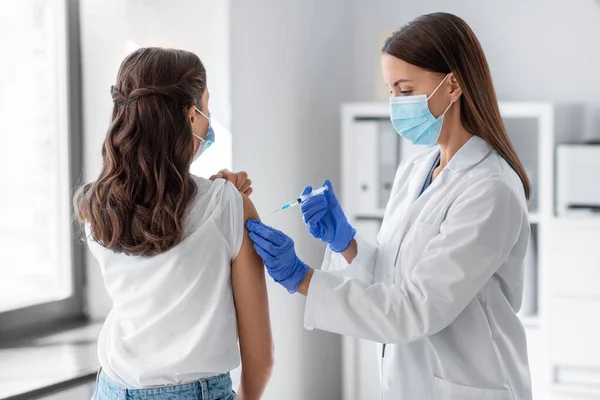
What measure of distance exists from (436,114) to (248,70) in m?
1.16

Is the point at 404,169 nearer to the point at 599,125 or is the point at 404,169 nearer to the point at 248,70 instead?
the point at 248,70

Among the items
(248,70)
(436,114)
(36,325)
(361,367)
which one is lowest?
(361,367)

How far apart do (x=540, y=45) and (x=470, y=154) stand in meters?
1.81

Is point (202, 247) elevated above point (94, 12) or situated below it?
below

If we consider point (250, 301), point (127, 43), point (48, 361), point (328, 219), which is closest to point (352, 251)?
point (328, 219)

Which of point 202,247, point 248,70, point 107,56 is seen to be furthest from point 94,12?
point 202,247

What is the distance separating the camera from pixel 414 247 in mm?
1592

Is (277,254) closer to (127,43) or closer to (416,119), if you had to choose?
(416,119)

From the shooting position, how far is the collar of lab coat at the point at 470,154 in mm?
1604

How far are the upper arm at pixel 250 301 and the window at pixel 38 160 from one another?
108 cm

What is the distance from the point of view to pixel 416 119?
1.66 m

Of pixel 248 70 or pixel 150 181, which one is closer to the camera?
pixel 150 181

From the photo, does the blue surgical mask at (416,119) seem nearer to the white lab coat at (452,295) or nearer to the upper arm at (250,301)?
the white lab coat at (452,295)

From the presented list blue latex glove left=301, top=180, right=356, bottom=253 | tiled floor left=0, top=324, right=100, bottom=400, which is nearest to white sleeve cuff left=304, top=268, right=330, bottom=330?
blue latex glove left=301, top=180, right=356, bottom=253
